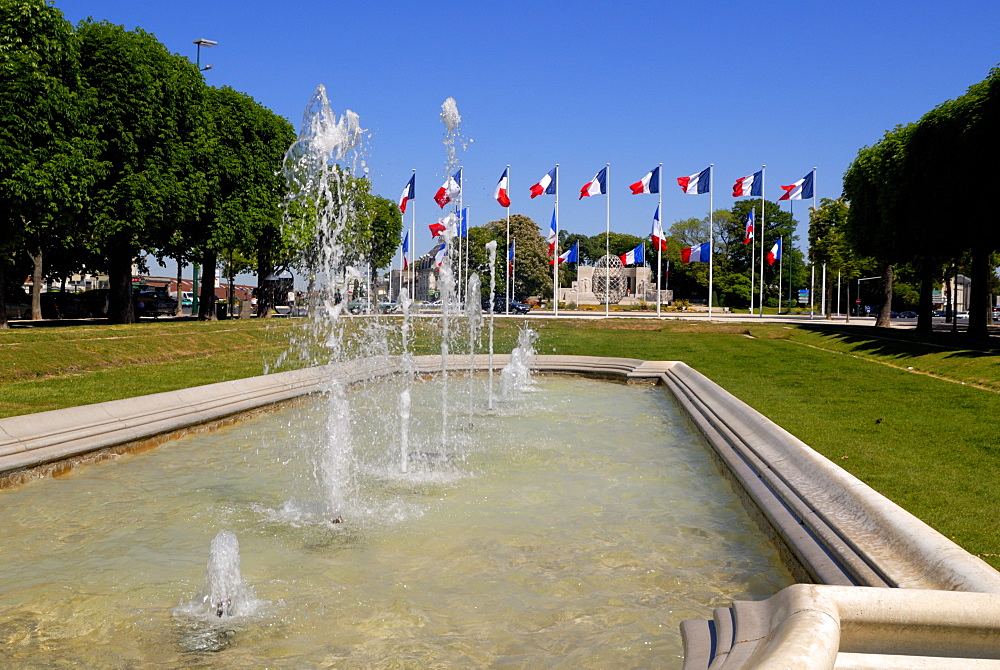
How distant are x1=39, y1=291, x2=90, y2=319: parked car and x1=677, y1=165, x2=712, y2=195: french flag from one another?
32828mm

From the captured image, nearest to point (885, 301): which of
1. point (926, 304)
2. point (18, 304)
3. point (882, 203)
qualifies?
point (926, 304)

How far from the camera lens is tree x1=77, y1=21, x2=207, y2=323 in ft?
89.8

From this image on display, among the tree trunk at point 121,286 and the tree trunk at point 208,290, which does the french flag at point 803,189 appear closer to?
the tree trunk at point 208,290

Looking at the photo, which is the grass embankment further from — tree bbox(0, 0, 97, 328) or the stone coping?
tree bbox(0, 0, 97, 328)

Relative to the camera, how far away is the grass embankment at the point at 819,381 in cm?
667

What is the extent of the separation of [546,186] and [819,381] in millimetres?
32319

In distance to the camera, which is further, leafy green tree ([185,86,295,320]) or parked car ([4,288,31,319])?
parked car ([4,288,31,319])

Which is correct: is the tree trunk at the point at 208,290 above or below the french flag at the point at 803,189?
below

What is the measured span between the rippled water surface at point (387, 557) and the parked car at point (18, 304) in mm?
36143

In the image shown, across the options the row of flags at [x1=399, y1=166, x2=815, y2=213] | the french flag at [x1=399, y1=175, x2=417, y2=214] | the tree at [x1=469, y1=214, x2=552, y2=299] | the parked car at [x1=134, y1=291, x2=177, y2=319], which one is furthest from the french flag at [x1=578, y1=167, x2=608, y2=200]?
the tree at [x1=469, y1=214, x2=552, y2=299]

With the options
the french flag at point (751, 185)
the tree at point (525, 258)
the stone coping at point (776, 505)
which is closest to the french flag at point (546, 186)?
the french flag at point (751, 185)

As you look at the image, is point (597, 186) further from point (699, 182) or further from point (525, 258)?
point (525, 258)

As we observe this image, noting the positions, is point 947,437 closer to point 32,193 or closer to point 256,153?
point 32,193

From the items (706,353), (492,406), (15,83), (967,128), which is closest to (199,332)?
(15,83)
